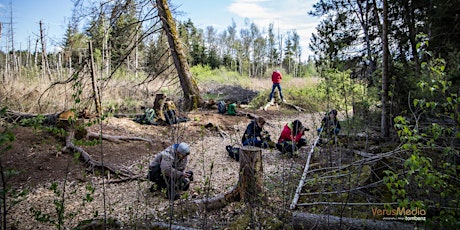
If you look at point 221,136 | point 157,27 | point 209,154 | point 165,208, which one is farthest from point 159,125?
point 165,208

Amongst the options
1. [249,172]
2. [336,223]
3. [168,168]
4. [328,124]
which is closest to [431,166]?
[336,223]

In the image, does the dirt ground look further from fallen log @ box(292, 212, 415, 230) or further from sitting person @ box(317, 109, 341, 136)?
fallen log @ box(292, 212, 415, 230)

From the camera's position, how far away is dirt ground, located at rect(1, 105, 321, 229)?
3688 millimetres

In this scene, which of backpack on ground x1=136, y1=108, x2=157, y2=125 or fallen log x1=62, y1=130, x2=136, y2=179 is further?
backpack on ground x1=136, y1=108, x2=157, y2=125

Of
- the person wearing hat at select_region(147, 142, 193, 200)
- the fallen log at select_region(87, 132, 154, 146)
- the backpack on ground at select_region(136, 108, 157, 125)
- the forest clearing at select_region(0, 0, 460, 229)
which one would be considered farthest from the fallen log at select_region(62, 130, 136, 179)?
the backpack on ground at select_region(136, 108, 157, 125)

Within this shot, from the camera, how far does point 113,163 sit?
570cm

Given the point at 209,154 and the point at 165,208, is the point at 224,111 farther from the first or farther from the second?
the point at 165,208

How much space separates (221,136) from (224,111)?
2.39 m

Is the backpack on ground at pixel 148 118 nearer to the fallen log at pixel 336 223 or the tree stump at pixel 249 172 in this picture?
the tree stump at pixel 249 172

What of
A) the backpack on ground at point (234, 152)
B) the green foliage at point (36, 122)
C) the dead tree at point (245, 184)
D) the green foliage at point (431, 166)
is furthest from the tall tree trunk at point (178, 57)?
the green foliage at point (431, 166)

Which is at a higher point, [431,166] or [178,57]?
[178,57]

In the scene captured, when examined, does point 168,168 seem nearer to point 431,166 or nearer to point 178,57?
point 431,166

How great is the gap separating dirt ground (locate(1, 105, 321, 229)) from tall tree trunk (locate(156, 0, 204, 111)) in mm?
2353

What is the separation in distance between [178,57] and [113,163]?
5.49 metres
